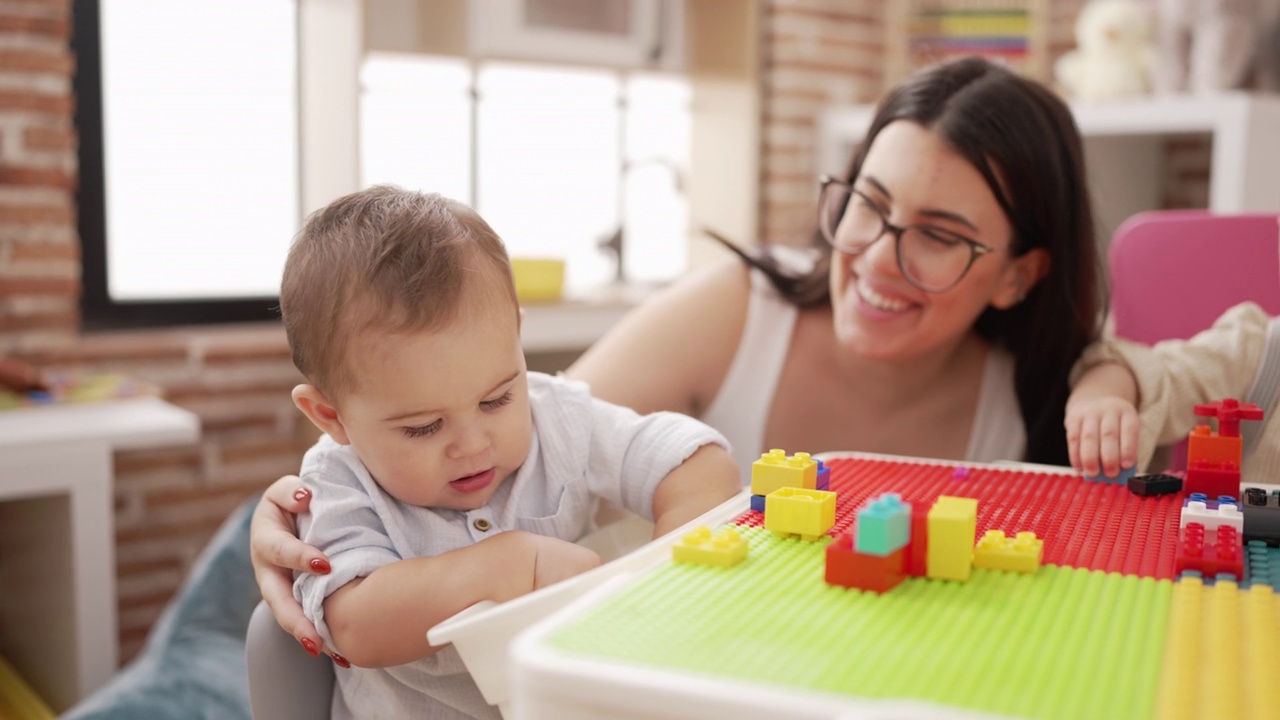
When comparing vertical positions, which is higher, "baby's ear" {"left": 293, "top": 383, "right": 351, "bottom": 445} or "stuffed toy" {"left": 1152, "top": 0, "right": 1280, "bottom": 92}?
"stuffed toy" {"left": 1152, "top": 0, "right": 1280, "bottom": 92}

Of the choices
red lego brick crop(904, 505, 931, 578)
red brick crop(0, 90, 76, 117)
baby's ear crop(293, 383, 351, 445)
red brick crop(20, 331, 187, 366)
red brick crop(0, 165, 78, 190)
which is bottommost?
red brick crop(20, 331, 187, 366)

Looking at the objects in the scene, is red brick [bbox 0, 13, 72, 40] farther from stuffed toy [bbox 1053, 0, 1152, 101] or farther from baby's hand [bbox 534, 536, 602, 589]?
stuffed toy [bbox 1053, 0, 1152, 101]

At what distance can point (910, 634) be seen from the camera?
54 centimetres

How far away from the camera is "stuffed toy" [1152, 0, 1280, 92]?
2430mm

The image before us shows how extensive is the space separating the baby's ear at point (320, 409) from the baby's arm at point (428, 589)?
0.48 feet

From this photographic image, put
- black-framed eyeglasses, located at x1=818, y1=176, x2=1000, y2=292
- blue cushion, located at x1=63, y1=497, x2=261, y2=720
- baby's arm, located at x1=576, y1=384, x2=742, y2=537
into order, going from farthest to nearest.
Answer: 1. blue cushion, located at x1=63, y1=497, x2=261, y2=720
2. black-framed eyeglasses, located at x1=818, y1=176, x2=1000, y2=292
3. baby's arm, located at x1=576, y1=384, x2=742, y2=537

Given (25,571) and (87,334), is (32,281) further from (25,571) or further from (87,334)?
(25,571)

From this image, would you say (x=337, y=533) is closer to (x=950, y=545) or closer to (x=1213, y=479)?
(x=950, y=545)

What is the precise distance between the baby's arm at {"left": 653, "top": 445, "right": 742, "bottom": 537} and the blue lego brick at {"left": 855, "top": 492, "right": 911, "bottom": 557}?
0.28m

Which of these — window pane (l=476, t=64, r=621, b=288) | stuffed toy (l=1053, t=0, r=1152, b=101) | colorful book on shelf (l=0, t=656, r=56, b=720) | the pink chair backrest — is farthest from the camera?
window pane (l=476, t=64, r=621, b=288)

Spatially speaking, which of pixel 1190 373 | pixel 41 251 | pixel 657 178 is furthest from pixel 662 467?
pixel 657 178

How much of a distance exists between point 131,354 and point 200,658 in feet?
Answer: 2.67

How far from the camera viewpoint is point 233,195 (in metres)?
2.53

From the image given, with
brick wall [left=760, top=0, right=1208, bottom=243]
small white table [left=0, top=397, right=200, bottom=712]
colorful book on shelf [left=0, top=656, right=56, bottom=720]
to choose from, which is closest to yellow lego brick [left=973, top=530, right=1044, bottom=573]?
small white table [left=0, top=397, right=200, bottom=712]
